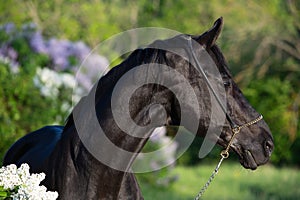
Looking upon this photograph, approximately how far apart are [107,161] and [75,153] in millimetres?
205

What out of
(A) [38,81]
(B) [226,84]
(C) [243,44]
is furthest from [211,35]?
(C) [243,44]

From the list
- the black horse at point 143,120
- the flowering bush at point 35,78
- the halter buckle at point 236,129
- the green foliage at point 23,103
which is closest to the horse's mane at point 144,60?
the black horse at point 143,120

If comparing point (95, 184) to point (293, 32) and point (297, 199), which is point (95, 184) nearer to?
point (297, 199)

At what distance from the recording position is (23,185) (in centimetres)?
376

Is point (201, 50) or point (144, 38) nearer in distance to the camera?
point (201, 50)

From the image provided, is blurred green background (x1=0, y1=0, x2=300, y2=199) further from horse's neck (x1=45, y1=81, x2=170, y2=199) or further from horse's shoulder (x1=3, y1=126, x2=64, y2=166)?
horse's neck (x1=45, y1=81, x2=170, y2=199)

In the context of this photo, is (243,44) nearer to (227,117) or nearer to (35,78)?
(35,78)

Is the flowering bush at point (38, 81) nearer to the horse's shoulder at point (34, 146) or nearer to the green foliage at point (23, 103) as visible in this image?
the green foliage at point (23, 103)

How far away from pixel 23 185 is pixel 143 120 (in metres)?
0.73

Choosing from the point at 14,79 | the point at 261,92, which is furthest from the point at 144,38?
the point at 14,79

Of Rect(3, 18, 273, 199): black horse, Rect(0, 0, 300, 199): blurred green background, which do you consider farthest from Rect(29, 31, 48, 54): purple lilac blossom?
Rect(3, 18, 273, 199): black horse

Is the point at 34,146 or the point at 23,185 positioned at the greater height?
the point at 23,185

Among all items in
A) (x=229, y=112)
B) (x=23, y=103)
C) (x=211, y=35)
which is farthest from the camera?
(x=23, y=103)

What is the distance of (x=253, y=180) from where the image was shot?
12531 millimetres
